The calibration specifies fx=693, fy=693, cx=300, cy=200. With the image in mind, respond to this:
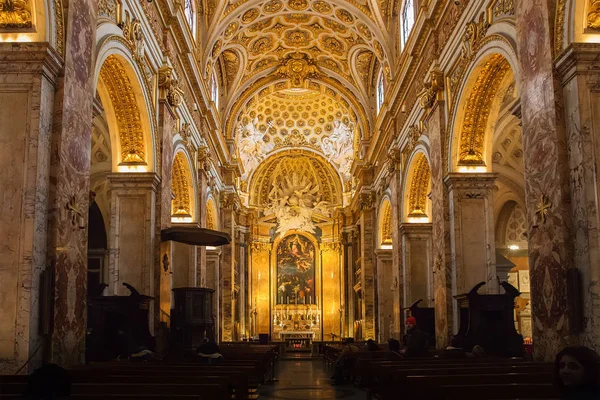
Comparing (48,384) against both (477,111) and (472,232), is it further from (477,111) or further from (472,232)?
(477,111)

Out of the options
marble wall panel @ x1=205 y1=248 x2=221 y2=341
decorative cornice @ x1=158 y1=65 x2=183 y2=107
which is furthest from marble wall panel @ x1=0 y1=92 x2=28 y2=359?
marble wall panel @ x1=205 y1=248 x2=221 y2=341

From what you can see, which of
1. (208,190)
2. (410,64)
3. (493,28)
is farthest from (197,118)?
(493,28)

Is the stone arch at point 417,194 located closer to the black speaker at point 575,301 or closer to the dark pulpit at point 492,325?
the dark pulpit at point 492,325

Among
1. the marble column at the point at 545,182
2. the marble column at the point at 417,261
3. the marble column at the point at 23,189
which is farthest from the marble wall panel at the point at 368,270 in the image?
the marble column at the point at 23,189

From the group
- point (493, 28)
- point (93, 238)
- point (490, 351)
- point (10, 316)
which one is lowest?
point (490, 351)

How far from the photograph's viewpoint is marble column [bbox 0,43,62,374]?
8.15 m

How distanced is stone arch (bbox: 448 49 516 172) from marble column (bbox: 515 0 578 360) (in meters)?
3.15

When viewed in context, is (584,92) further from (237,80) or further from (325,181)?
(325,181)

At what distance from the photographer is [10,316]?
321 inches

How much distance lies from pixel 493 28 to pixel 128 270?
8.49 m

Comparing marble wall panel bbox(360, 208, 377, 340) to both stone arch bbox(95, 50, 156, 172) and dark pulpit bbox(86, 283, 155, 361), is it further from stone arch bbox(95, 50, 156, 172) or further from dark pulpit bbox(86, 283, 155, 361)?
dark pulpit bbox(86, 283, 155, 361)

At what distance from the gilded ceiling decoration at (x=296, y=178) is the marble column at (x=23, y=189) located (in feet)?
93.0

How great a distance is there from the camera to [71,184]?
937 centimetres

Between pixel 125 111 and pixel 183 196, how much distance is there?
21.8 ft
